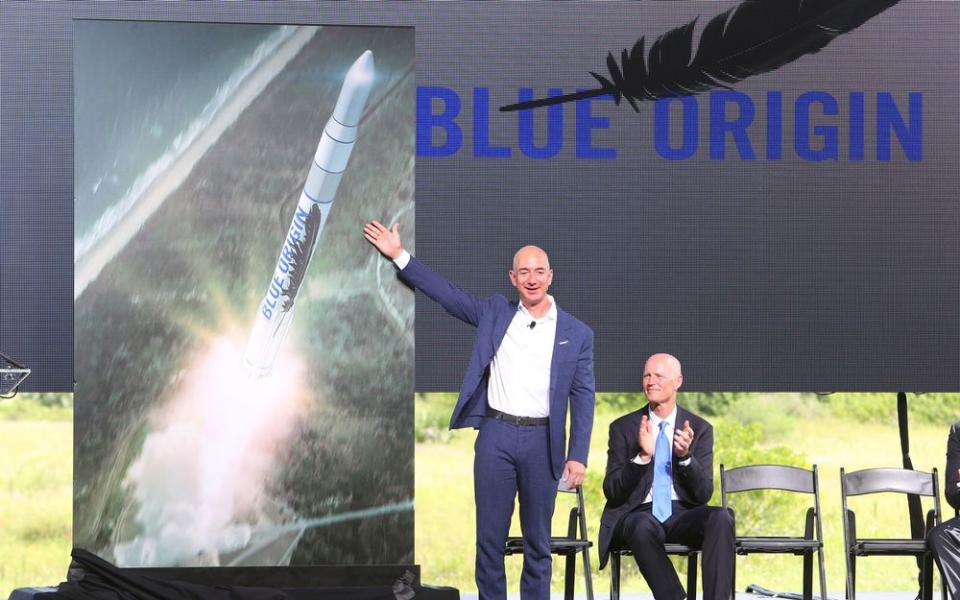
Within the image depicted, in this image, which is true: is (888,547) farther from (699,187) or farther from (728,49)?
(728,49)

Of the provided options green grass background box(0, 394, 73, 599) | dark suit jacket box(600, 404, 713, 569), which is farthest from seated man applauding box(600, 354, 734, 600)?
green grass background box(0, 394, 73, 599)

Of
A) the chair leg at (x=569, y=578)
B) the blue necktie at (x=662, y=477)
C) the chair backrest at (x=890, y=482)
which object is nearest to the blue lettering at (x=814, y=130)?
the chair backrest at (x=890, y=482)

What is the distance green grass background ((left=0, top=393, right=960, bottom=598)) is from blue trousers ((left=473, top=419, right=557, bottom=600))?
17.7 ft

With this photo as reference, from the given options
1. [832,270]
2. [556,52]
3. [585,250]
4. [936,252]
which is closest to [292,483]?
[585,250]

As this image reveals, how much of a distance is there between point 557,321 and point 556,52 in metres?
1.73

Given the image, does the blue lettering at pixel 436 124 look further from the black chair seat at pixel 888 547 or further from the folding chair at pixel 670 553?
the black chair seat at pixel 888 547

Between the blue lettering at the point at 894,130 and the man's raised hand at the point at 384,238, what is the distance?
260 centimetres

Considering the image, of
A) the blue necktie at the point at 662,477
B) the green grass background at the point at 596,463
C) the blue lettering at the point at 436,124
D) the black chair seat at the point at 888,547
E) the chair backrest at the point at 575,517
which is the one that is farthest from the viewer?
the green grass background at the point at 596,463

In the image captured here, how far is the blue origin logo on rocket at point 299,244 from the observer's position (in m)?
4.70

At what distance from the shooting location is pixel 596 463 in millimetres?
10141

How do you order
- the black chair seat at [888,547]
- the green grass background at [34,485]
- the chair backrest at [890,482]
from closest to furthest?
1. the black chair seat at [888,547]
2. the chair backrest at [890,482]
3. the green grass background at [34,485]

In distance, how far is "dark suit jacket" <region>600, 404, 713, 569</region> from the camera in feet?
15.8

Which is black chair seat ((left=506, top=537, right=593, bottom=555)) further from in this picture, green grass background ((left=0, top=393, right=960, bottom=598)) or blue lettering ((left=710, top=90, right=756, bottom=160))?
green grass background ((left=0, top=393, right=960, bottom=598))

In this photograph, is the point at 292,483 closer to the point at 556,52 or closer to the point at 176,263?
the point at 176,263
